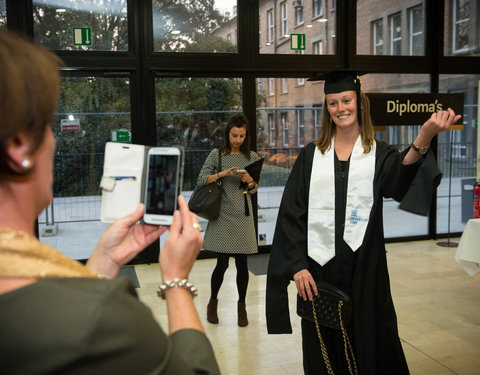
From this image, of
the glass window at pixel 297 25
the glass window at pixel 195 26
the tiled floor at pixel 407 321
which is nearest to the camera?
the tiled floor at pixel 407 321

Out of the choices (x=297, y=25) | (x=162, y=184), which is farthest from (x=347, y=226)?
(x=297, y=25)

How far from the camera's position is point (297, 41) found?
671 centimetres

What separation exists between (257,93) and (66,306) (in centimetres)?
611

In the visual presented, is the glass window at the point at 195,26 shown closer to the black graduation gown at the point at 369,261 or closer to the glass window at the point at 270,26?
the glass window at the point at 270,26

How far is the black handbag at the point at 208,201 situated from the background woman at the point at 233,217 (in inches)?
2.6

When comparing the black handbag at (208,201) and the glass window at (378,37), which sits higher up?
the glass window at (378,37)

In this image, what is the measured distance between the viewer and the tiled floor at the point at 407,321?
3.57 meters

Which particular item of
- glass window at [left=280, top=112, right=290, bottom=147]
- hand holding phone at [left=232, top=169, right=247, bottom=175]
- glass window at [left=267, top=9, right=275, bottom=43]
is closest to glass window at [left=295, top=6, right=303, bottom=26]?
glass window at [left=267, top=9, right=275, bottom=43]

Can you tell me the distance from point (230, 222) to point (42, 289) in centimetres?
369

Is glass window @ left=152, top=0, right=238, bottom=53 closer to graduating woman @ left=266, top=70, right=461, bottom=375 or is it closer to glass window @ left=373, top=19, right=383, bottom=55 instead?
glass window @ left=373, top=19, right=383, bottom=55

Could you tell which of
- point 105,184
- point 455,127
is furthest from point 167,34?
point 105,184

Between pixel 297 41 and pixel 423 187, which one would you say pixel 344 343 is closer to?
pixel 423 187

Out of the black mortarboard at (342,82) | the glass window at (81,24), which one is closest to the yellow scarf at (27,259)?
the black mortarboard at (342,82)

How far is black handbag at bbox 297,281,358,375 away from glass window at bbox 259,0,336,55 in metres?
4.62
